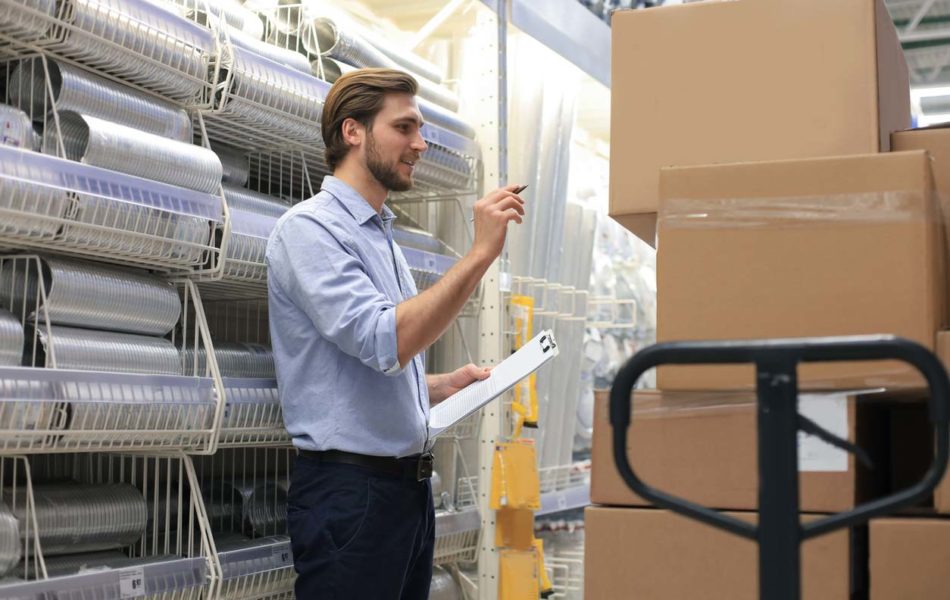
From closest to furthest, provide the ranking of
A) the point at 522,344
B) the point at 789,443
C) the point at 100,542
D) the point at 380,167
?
the point at 789,443, the point at 100,542, the point at 380,167, the point at 522,344

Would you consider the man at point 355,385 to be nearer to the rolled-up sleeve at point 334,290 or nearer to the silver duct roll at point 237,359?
the rolled-up sleeve at point 334,290

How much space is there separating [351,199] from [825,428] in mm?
984

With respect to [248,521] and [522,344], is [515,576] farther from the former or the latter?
[248,521]

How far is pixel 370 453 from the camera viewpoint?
1912 mm

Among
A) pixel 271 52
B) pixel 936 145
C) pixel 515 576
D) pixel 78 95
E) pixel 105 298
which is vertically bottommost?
pixel 515 576

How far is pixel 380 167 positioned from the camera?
2143mm

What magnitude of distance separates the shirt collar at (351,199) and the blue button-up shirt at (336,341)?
0.02m

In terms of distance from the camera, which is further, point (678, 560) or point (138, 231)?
point (138, 231)

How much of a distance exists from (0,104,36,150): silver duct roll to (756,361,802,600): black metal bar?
4.33 feet

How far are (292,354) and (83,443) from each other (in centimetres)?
38

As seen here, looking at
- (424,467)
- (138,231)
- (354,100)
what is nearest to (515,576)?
(424,467)

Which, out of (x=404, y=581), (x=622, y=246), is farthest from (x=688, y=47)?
(x=622, y=246)

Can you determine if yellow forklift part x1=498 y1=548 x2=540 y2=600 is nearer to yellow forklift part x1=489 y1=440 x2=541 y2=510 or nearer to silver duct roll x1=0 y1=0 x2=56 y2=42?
yellow forklift part x1=489 y1=440 x2=541 y2=510

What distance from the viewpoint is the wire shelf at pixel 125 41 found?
68.0 inches
